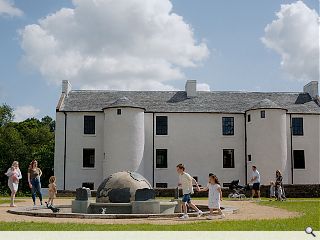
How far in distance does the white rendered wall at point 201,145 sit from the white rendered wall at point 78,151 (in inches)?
210

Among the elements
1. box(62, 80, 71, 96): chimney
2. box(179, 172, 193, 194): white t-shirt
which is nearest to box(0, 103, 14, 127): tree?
box(62, 80, 71, 96): chimney

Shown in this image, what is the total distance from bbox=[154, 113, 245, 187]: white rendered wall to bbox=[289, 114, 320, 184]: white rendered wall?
5.31 metres

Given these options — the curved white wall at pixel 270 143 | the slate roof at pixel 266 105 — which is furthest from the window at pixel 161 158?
the slate roof at pixel 266 105

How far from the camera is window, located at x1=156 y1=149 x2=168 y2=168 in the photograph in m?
45.7

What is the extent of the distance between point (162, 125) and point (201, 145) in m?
4.07

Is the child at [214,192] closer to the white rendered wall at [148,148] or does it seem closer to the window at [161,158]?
the white rendered wall at [148,148]

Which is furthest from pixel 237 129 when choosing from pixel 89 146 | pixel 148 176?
pixel 89 146

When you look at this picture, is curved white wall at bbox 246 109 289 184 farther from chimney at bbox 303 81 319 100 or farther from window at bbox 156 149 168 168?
window at bbox 156 149 168 168

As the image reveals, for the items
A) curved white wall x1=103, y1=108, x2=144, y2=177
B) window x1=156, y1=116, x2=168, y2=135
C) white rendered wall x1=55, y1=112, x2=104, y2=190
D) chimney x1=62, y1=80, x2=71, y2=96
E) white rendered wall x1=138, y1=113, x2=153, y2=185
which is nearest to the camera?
curved white wall x1=103, y1=108, x2=144, y2=177

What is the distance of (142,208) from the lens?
58.0 feet

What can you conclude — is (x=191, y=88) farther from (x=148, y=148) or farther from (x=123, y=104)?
(x=123, y=104)

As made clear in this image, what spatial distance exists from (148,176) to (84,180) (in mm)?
5783

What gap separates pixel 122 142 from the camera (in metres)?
42.9
